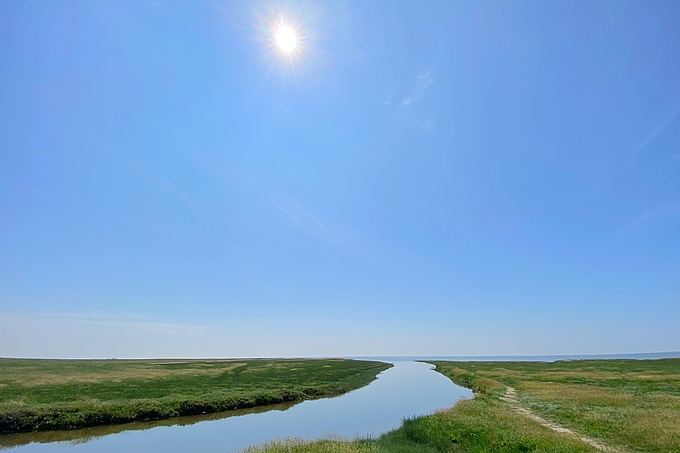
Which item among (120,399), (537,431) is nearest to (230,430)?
(120,399)

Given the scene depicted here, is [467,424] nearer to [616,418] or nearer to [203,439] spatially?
[616,418]

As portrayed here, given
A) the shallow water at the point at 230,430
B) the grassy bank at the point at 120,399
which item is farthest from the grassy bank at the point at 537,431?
the grassy bank at the point at 120,399

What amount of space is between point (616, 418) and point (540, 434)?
8.73 metres

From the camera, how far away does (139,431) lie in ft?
89.3

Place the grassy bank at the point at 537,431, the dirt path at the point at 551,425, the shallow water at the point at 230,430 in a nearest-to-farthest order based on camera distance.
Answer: the grassy bank at the point at 537,431, the dirt path at the point at 551,425, the shallow water at the point at 230,430

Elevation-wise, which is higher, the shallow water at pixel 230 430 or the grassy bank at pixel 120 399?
the grassy bank at pixel 120 399

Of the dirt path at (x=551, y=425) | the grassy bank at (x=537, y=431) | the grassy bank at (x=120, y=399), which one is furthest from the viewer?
the grassy bank at (x=120, y=399)

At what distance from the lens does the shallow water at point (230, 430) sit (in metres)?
23.3

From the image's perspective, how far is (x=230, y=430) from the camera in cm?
2795

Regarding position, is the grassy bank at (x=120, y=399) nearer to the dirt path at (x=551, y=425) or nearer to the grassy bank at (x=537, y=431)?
the grassy bank at (x=537, y=431)

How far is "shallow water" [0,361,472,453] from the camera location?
76.5 feet

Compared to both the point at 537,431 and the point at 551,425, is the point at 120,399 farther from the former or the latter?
the point at 551,425

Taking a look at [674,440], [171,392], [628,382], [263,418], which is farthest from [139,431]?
[628,382]

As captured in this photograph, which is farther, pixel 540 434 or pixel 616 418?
pixel 616 418
